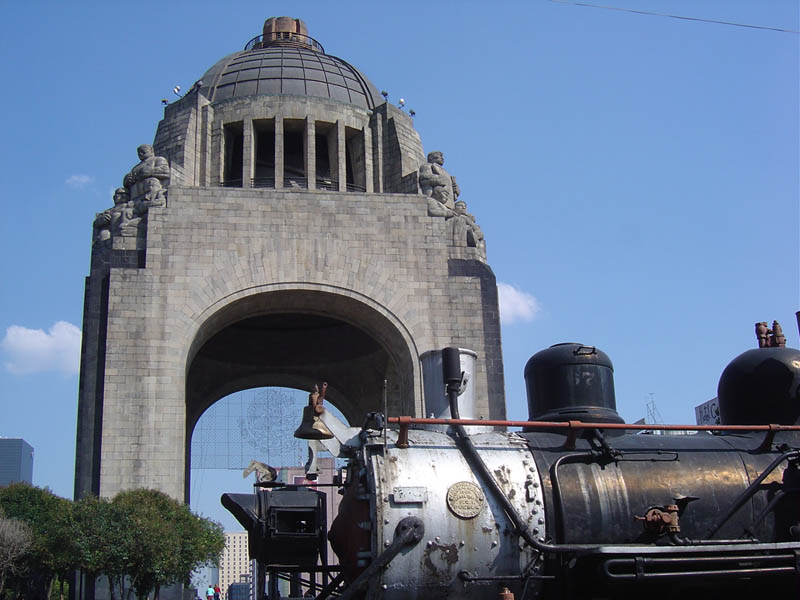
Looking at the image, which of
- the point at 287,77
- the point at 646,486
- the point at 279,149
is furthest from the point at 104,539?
the point at 287,77

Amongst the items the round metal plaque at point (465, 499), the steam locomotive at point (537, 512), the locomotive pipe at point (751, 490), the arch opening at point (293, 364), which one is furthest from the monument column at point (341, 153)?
the round metal plaque at point (465, 499)

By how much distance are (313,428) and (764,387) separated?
4.39 metres

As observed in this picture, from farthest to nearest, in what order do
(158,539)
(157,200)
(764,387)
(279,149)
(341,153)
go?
(341,153), (279,149), (157,200), (158,539), (764,387)

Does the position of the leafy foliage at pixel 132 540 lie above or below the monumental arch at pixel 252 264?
below

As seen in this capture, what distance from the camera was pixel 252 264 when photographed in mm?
23438

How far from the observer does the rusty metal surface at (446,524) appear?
284 inches

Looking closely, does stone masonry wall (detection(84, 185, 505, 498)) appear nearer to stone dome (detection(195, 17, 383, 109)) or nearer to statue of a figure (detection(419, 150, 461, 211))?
statue of a figure (detection(419, 150, 461, 211))

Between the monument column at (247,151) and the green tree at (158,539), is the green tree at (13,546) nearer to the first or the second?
the green tree at (158,539)

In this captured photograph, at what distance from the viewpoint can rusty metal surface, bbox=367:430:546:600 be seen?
7.22 meters

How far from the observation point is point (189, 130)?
27797 millimetres

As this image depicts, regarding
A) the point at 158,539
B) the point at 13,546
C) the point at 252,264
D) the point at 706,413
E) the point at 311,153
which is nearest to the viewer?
the point at 158,539

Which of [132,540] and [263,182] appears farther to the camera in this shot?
[263,182]

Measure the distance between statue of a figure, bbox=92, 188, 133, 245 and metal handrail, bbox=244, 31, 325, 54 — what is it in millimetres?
10846

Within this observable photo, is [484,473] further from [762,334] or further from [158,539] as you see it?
[158,539]
